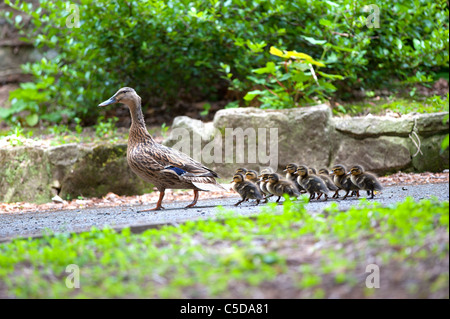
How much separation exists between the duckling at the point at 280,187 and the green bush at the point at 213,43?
3316 millimetres

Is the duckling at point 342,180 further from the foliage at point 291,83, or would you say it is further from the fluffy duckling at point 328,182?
the foliage at point 291,83

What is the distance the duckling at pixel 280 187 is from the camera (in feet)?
20.7

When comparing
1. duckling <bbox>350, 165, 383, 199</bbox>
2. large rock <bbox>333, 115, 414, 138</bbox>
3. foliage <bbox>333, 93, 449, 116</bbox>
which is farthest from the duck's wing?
foliage <bbox>333, 93, 449, 116</bbox>

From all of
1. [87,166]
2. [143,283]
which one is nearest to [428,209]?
[143,283]

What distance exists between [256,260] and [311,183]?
3.34 m

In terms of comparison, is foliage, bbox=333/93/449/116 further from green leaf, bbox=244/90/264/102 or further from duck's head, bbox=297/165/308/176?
duck's head, bbox=297/165/308/176

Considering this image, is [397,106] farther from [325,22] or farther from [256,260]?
[256,260]

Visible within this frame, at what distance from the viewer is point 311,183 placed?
6.50m

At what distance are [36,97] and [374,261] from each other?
897 centimetres
